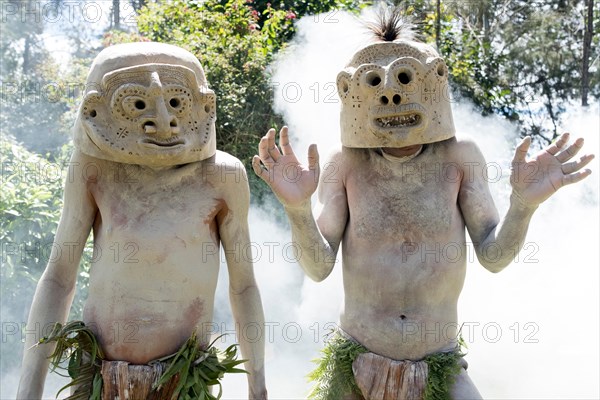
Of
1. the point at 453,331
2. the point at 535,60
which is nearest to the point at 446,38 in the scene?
the point at 535,60

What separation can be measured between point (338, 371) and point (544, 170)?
1.17m

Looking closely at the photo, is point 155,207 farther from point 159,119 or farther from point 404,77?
point 404,77

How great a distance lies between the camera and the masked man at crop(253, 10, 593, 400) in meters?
3.51

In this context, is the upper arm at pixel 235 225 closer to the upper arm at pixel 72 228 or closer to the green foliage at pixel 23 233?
the upper arm at pixel 72 228

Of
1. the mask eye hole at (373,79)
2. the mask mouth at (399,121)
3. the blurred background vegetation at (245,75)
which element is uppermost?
the blurred background vegetation at (245,75)

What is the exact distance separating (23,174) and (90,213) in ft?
13.1

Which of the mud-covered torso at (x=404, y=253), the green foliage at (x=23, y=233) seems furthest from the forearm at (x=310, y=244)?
the green foliage at (x=23, y=233)

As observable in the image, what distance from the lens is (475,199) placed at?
3729 mm

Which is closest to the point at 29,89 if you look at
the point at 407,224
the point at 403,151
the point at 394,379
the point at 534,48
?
the point at 534,48

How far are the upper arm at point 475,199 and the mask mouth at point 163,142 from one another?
1212 mm

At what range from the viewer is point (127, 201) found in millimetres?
3432

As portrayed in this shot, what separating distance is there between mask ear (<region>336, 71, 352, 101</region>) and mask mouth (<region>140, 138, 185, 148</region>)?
780 millimetres

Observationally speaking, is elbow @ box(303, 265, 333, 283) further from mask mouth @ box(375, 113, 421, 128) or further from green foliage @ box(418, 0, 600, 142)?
green foliage @ box(418, 0, 600, 142)

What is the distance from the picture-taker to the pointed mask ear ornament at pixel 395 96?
11.9 ft
